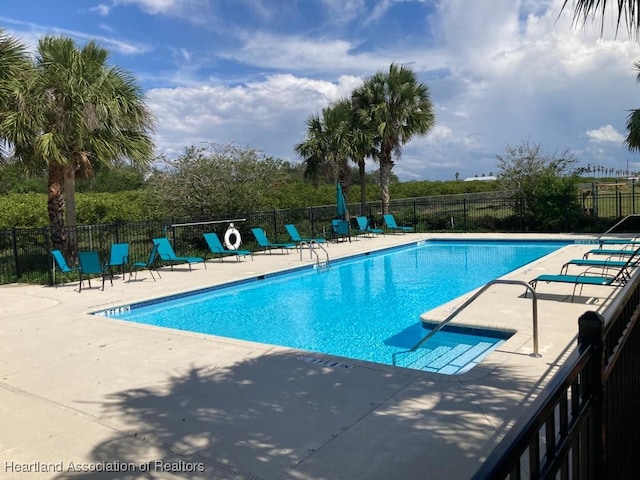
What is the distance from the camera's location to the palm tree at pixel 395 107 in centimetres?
2117

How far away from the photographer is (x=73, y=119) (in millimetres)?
11477

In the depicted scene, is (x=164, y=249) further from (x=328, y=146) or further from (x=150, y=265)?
(x=328, y=146)

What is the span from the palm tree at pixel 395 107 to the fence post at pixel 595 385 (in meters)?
19.4

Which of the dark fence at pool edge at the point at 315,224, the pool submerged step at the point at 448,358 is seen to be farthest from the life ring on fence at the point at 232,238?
the pool submerged step at the point at 448,358

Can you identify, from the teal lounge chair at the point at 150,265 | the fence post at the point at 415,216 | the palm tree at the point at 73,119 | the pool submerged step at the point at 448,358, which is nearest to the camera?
the pool submerged step at the point at 448,358

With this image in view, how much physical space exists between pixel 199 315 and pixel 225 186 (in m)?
8.98

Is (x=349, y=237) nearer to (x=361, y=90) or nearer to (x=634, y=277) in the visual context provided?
(x=361, y=90)

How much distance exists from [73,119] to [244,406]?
9.67 metres

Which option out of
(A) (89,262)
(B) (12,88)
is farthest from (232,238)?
(B) (12,88)

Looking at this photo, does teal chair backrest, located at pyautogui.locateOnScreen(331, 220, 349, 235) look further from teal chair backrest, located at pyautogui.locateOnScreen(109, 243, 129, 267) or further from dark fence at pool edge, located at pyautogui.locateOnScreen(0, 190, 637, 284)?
teal chair backrest, located at pyautogui.locateOnScreen(109, 243, 129, 267)

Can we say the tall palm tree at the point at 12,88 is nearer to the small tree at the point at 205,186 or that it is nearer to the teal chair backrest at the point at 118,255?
the teal chair backrest at the point at 118,255

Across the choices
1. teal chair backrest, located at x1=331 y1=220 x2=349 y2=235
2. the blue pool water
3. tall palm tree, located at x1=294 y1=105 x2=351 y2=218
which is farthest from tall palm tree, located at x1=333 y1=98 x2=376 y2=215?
the blue pool water

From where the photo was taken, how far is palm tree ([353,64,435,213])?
21172 millimetres

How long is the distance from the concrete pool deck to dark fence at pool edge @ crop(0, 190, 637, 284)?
22.3 feet
